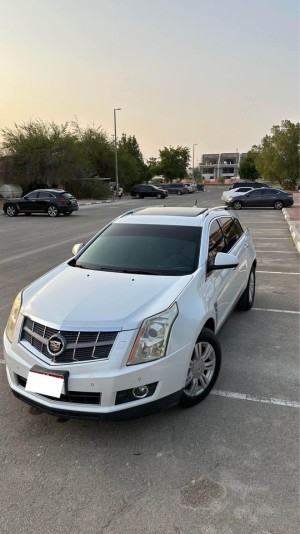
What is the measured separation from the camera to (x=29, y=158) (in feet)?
110

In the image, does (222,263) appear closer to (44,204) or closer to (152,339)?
(152,339)

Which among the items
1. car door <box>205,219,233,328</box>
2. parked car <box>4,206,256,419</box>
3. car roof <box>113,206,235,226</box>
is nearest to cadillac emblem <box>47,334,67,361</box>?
parked car <box>4,206,256,419</box>

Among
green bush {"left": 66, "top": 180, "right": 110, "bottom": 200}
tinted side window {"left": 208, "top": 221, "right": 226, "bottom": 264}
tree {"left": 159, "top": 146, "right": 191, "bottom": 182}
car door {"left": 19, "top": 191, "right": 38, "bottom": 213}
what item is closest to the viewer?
tinted side window {"left": 208, "top": 221, "right": 226, "bottom": 264}

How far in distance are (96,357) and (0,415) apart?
3.89ft

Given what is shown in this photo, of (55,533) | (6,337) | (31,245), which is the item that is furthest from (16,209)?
(55,533)

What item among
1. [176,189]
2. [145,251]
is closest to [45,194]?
[145,251]

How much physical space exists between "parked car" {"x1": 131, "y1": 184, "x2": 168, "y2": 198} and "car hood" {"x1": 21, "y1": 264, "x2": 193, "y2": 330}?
39.6m

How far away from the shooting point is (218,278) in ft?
13.2

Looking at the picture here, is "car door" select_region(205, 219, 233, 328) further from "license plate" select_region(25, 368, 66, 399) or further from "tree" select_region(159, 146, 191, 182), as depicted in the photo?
"tree" select_region(159, 146, 191, 182)

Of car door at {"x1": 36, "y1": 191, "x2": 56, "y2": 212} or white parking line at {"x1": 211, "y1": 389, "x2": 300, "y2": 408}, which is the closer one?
white parking line at {"x1": 211, "y1": 389, "x2": 300, "y2": 408}

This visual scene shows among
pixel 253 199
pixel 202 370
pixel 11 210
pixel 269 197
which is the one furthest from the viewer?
pixel 253 199

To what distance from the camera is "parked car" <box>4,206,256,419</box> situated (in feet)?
8.91

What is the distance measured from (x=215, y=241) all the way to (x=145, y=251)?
0.87m

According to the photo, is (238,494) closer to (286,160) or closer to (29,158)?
(29,158)
